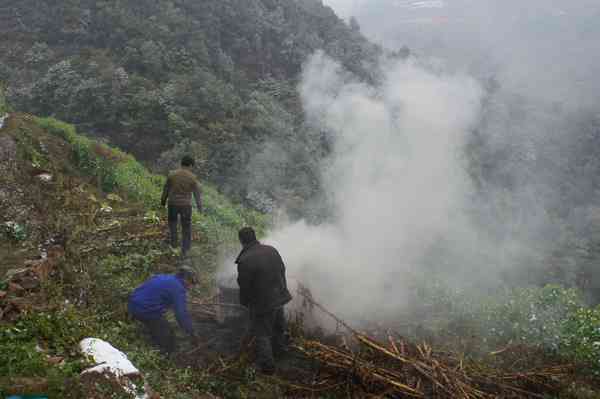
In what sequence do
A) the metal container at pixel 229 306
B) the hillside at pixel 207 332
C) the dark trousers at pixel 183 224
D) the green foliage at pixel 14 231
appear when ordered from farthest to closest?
the dark trousers at pixel 183 224 → the green foliage at pixel 14 231 → the metal container at pixel 229 306 → the hillside at pixel 207 332

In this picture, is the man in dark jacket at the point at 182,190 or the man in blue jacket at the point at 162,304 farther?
the man in dark jacket at the point at 182,190

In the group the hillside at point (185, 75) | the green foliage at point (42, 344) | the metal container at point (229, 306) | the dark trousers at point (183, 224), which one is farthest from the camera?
the hillside at point (185, 75)

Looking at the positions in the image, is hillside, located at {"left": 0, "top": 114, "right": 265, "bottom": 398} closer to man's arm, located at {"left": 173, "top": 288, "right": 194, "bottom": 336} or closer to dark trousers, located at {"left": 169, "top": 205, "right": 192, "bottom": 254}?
dark trousers, located at {"left": 169, "top": 205, "right": 192, "bottom": 254}

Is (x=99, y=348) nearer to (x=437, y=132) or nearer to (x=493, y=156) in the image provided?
(x=437, y=132)

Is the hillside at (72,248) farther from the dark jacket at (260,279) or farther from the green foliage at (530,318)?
the green foliage at (530,318)

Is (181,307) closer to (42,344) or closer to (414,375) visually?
(42,344)

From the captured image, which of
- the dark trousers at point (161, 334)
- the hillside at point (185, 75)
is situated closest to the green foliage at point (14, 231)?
the dark trousers at point (161, 334)

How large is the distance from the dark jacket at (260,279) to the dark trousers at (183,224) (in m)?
2.22

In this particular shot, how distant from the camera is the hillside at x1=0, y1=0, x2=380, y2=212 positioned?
13031 millimetres

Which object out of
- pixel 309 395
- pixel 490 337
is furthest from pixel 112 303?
pixel 490 337

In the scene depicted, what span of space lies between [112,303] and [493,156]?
16.5 meters

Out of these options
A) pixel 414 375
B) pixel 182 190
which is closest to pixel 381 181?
pixel 182 190

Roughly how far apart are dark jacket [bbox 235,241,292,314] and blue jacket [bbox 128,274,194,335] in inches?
21.5

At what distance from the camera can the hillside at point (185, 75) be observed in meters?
13.0
